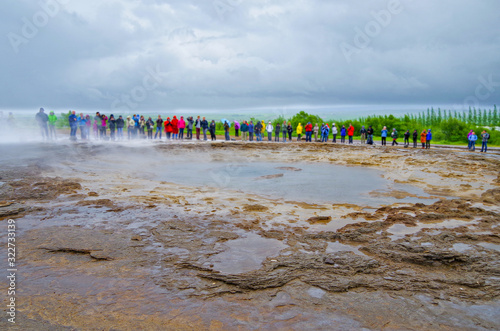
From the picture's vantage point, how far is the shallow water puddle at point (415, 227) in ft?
20.0

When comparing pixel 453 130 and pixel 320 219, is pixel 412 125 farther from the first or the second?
pixel 320 219

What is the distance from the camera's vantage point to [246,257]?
5031 millimetres

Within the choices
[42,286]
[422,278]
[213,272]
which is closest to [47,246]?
[42,286]

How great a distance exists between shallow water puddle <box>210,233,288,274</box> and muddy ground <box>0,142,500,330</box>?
0.03 m

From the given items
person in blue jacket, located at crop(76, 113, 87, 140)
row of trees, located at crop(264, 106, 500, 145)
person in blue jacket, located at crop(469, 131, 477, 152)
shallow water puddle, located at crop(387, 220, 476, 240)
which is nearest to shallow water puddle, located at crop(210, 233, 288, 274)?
shallow water puddle, located at crop(387, 220, 476, 240)

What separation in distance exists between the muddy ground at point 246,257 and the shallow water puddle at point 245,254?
0.08 ft

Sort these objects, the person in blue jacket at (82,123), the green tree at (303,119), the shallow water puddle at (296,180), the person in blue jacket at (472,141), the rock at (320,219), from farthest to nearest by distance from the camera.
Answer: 1. the green tree at (303,119)
2. the person in blue jacket at (82,123)
3. the person in blue jacket at (472,141)
4. the shallow water puddle at (296,180)
5. the rock at (320,219)

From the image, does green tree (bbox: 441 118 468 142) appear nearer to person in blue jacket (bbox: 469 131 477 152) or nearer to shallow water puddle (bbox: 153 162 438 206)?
person in blue jacket (bbox: 469 131 477 152)

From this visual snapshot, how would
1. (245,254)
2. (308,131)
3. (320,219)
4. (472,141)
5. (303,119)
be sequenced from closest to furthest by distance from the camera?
(245,254)
(320,219)
(472,141)
(308,131)
(303,119)

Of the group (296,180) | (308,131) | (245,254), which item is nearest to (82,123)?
(308,131)

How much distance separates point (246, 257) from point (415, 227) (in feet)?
11.3

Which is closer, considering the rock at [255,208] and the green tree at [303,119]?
the rock at [255,208]

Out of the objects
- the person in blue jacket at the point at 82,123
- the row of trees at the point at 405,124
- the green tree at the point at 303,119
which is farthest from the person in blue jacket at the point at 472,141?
the person in blue jacket at the point at 82,123

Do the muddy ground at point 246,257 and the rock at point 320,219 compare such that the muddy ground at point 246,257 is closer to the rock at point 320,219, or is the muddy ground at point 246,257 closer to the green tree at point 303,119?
the rock at point 320,219
